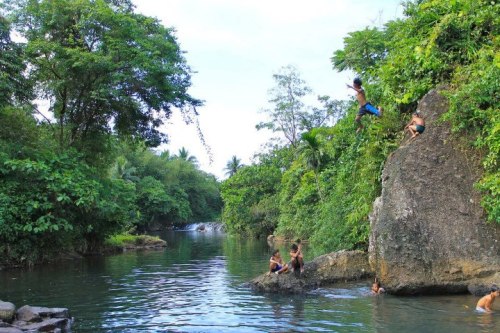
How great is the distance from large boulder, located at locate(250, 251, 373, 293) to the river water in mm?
441

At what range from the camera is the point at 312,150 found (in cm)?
3256

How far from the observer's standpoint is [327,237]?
21688 mm

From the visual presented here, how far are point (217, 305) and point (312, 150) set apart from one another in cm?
2094

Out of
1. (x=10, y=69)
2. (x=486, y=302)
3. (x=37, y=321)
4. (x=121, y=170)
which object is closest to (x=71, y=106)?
(x=10, y=69)

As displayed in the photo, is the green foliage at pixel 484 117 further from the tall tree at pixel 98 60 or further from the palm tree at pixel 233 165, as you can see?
the palm tree at pixel 233 165

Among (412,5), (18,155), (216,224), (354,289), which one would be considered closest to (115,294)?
(354,289)

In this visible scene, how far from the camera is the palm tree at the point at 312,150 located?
106 feet

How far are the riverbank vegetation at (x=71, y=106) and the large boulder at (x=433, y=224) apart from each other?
1184cm

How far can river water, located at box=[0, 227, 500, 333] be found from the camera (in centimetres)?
1022

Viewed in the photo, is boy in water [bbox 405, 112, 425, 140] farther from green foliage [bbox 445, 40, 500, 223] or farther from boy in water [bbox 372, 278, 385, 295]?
boy in water [bbox 372, 278, 385, 295]

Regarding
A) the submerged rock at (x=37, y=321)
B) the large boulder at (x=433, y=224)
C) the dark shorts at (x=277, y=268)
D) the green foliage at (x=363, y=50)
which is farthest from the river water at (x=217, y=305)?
the green foliage at (x=363, y=50)

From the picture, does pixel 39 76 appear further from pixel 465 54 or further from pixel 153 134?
pixel 465 54

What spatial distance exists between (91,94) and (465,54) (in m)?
15.0

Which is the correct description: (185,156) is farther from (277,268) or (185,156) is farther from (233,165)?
(277,268)
